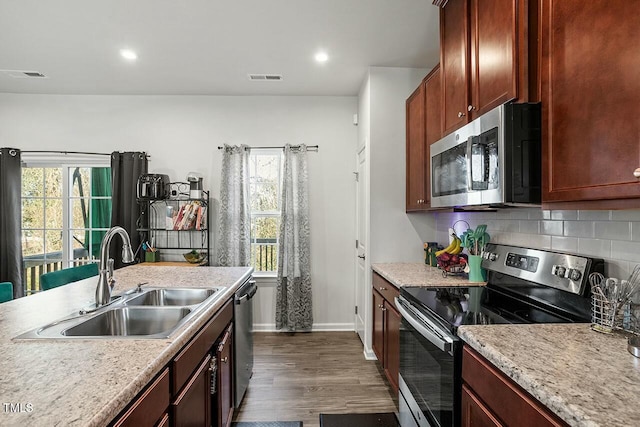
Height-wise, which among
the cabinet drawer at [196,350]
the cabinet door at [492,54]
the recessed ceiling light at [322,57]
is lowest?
the cabinet drawer at [196,350]

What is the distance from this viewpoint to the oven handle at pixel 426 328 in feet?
4.39

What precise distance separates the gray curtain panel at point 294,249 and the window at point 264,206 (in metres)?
0.22

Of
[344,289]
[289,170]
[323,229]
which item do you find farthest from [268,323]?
[289,170]

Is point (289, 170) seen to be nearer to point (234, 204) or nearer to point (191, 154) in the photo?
point (234, 204)

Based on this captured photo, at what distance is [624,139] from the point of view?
97 centimetres

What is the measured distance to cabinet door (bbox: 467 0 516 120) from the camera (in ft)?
4.55

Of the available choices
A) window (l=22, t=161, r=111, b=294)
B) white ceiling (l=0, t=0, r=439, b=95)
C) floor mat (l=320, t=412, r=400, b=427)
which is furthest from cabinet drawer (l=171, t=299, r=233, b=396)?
window (l=22, t=161, r=111, b=294)

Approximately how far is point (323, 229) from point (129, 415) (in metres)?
3.11

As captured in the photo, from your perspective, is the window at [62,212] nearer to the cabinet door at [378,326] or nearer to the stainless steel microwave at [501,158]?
the cabinet door at [378,326]

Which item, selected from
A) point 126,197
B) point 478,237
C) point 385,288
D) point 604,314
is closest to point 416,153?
point 478,237

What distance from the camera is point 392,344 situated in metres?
2.37

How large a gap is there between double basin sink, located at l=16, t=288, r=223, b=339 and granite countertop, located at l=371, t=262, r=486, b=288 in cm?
117

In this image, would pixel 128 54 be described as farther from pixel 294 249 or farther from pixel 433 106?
pixel 433 106

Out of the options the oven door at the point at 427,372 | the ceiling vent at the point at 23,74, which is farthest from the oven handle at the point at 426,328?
the ceiling vent at the point at 23,74
